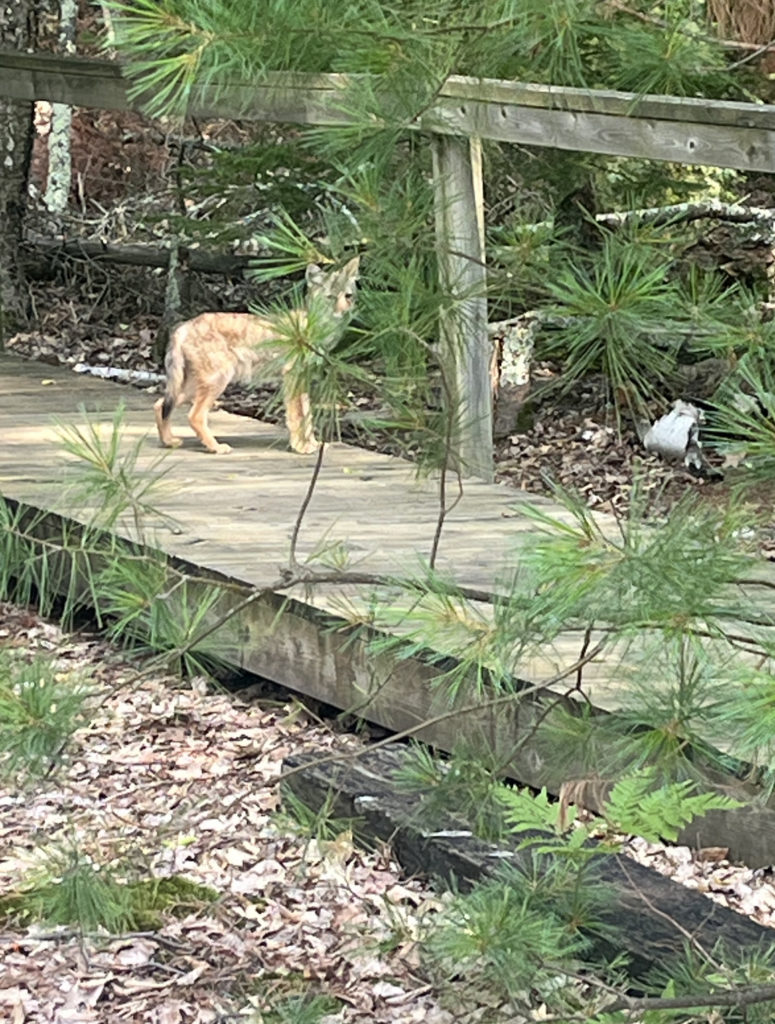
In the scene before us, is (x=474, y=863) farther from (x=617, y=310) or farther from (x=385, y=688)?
(x=617, y=310)

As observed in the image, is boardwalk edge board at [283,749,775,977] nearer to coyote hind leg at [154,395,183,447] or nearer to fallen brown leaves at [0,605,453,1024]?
fallen brown leaves at [0,605,453,1024]

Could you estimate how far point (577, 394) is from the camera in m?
10.3

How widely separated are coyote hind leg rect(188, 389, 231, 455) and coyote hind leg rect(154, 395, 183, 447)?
11 centimetres

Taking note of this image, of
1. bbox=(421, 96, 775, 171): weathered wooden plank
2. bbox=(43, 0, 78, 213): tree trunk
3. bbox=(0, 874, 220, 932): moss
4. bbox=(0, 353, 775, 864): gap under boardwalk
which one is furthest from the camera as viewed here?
bbox=(43, 0, 78, 213): tree trunk

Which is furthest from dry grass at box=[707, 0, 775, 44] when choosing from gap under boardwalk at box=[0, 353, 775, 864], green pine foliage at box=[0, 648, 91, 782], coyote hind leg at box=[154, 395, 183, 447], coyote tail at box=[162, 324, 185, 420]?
green pine foliage at box=[0, 648, 91, 782]

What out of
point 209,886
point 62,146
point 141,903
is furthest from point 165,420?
point 62,146

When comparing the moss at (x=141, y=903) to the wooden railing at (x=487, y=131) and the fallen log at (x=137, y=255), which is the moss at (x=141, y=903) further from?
the fallen log at (x=137, y=255)

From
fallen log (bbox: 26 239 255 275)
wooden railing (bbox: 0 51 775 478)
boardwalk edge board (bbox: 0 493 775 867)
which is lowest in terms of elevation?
boardwalk edge board (bbox: 0 493 775 867)

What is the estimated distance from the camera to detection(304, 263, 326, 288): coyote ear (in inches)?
113

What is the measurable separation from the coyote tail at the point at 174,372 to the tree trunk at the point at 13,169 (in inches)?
163

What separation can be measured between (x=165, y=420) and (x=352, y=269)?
189 inches

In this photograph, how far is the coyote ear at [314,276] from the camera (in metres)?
2.87

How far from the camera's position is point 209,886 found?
4.40 metres

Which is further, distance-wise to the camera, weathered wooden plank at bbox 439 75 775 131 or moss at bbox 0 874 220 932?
weathered wooden plank at bbox 439 75 775 131
